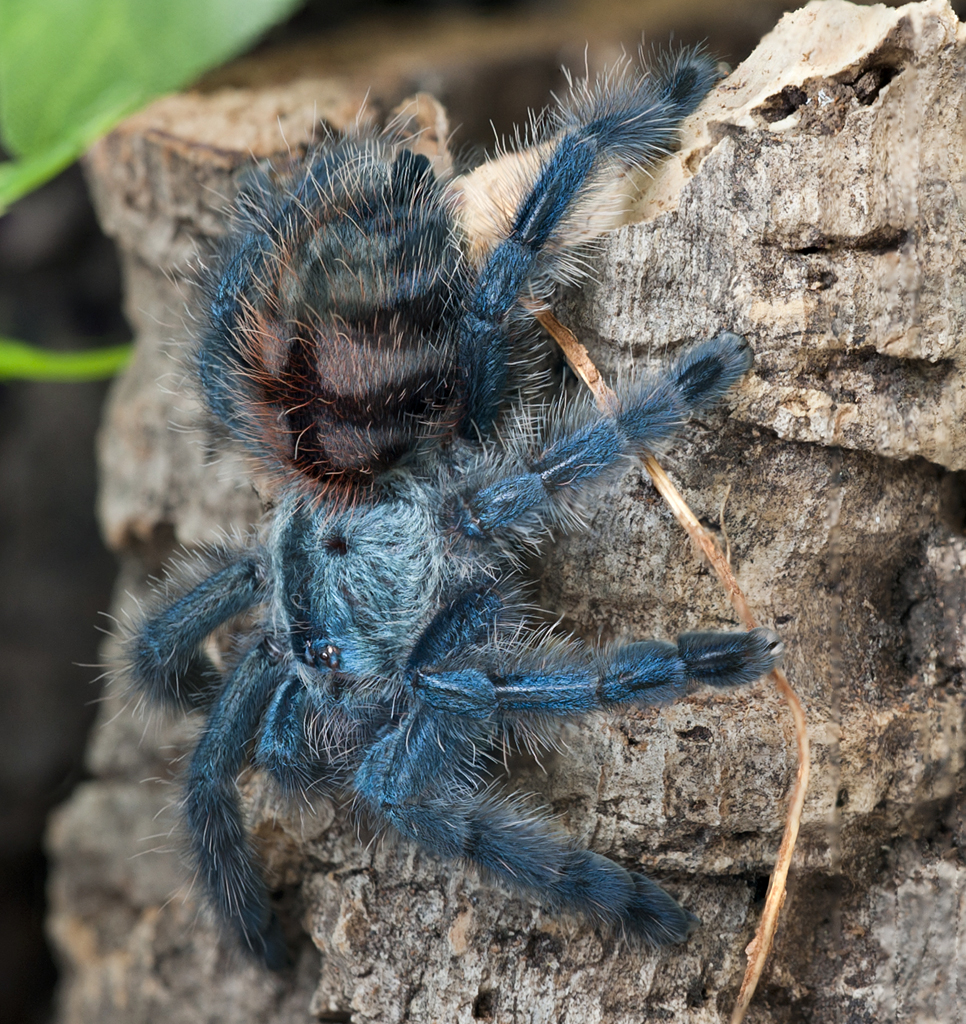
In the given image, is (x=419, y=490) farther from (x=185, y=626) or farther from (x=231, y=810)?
(x=231, y=810)

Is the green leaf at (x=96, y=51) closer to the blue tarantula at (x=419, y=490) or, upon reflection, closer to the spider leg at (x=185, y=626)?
the blue tarantula at (x=419, y=490)

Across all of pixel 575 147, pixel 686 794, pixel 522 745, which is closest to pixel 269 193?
pixel 575 147

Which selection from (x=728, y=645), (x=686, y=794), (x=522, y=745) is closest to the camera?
(x=728, y=645)

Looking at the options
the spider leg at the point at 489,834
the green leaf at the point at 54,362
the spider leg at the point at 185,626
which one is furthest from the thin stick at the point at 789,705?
the green leaf at the point at 54,362

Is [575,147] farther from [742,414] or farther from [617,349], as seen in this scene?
[742,414]

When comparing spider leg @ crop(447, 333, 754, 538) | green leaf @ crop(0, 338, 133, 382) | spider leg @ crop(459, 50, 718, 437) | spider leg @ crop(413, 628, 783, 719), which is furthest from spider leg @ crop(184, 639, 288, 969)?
green leaf @ crop(0, 338, 133, 382)

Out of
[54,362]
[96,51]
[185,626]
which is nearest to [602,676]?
[185,626]
